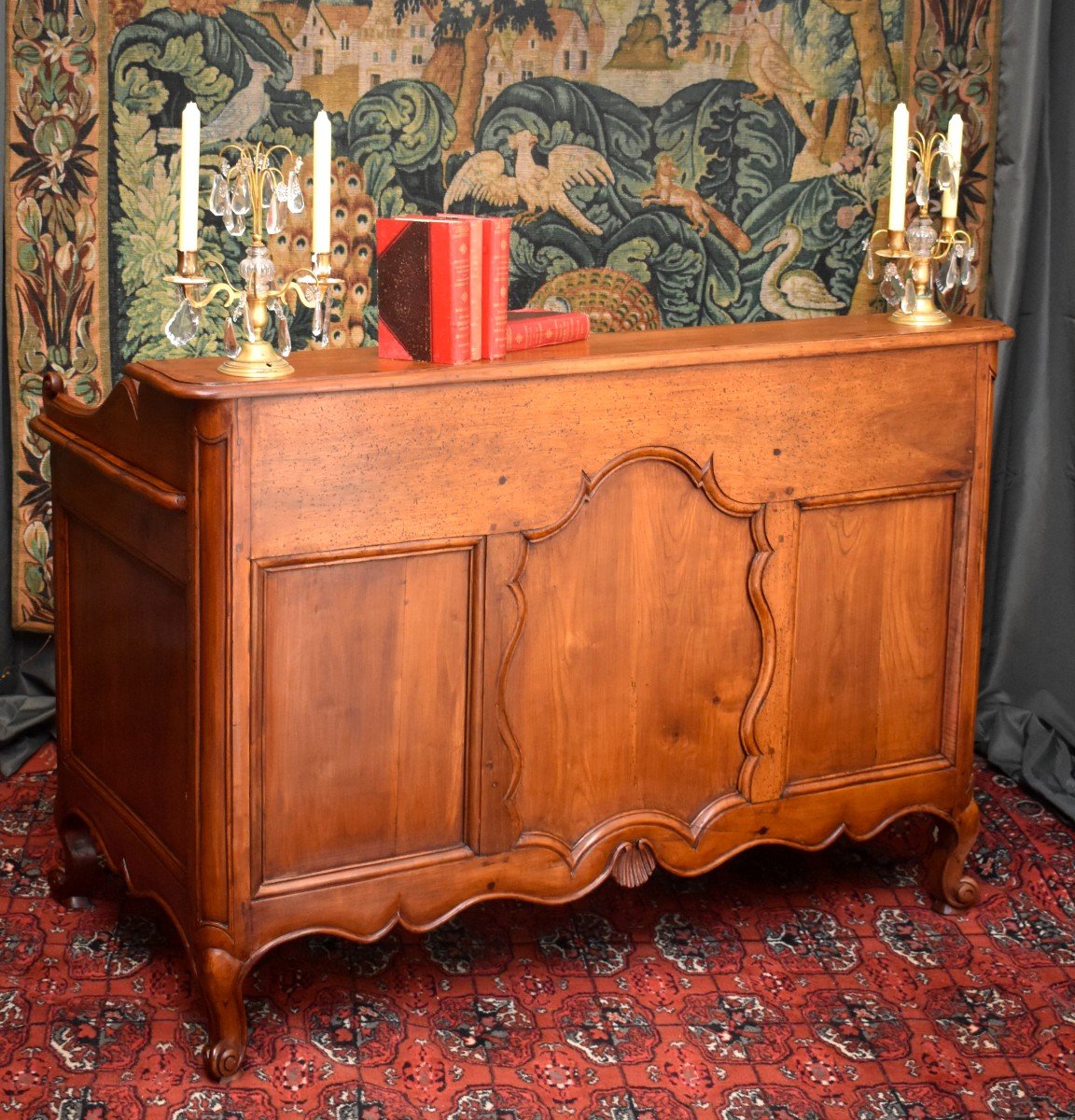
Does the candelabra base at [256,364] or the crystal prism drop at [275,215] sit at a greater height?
the crystal prism drop at [275,215]

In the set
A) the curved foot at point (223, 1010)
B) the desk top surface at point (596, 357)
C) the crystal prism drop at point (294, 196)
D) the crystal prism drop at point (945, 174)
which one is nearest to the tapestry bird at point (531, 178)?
the desk top surface at point (596, 357)

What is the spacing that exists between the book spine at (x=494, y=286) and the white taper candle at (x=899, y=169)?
0.72 metres

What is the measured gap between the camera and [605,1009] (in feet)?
8.78

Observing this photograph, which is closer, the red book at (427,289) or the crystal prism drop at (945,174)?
the red book at (427,289)

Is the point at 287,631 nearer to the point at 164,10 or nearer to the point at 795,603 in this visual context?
the point at 795,603

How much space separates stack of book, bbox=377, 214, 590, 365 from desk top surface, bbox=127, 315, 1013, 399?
4 centimetres

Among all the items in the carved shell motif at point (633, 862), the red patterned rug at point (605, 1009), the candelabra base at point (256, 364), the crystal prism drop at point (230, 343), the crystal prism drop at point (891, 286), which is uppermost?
the crystal prism drop at point (891, 286)

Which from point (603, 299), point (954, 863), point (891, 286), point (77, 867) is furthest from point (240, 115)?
point (954, 863)

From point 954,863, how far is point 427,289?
150cm

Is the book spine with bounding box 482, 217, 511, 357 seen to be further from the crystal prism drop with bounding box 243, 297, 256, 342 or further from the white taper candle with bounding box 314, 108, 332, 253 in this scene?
the crystal prism drop with bounding box 243, 297, 256, 342

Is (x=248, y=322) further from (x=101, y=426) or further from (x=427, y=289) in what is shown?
(x=101, y=426)

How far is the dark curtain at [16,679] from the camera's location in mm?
3562

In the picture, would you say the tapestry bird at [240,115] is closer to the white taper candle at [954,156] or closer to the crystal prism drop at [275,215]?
the crystal prism drop at [275,215]

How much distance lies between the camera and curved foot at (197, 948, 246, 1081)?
2.42 metres
